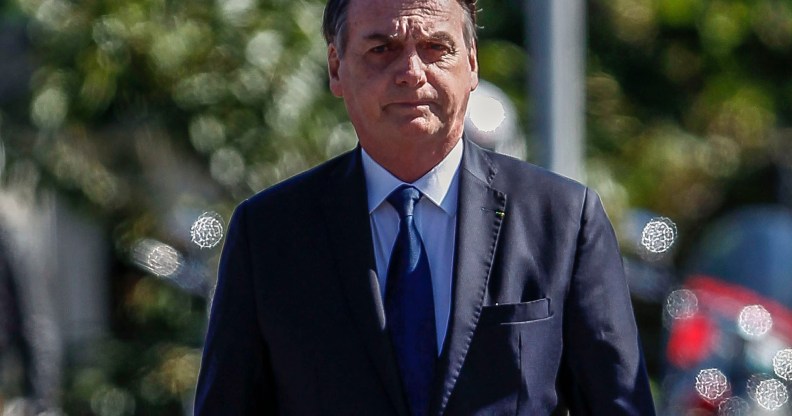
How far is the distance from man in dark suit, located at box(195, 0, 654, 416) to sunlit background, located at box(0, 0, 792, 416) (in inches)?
175

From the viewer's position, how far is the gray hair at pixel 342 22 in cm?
312

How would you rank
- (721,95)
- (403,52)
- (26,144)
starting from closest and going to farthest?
1. (403,52)
2. (26,144)
3. (721,95)

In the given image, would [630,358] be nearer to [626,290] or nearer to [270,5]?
[626,290]

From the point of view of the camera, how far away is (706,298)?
8906 millimetres

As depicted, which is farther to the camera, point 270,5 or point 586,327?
point 270,5

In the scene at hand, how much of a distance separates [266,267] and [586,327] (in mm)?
577

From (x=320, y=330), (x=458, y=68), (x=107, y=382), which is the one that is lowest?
(x=107, y=382)

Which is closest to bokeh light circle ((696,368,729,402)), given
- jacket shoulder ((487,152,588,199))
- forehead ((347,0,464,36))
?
jacket shoulder ((487,152,588,199))

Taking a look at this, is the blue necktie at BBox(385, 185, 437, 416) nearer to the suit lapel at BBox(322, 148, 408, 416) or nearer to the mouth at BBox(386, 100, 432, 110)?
the suit lapel at BBox(322, 148, 408, 416)

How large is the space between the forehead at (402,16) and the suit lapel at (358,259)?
0.27 meters

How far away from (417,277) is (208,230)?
17.8 ft

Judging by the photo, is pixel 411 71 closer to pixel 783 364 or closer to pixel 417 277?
pixel 417 277

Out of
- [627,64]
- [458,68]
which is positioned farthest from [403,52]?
[627,64]

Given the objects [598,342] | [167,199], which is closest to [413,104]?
[598,342]
